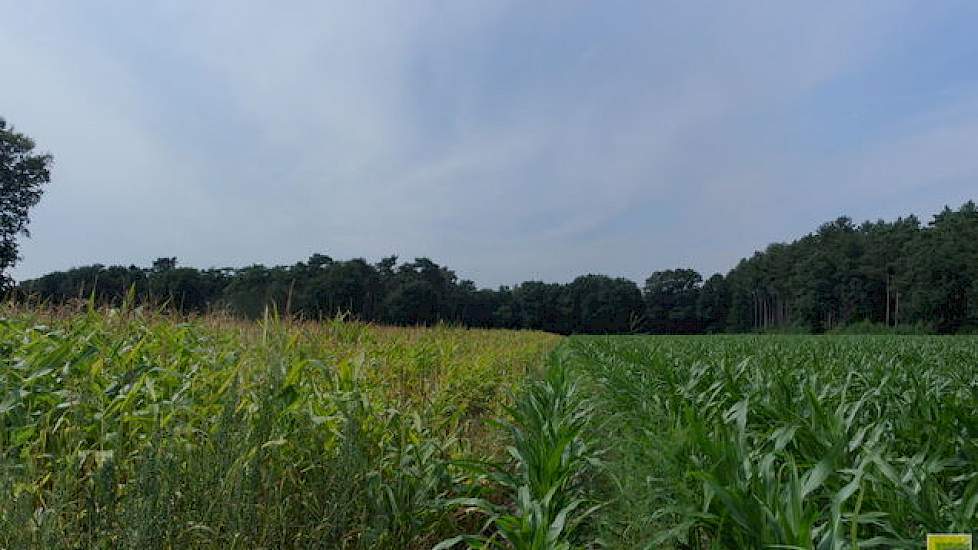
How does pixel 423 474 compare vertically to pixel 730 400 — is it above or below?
below

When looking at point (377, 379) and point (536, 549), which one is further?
point (377, 379)

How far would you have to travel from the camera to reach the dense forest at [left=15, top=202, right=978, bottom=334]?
42.7 m

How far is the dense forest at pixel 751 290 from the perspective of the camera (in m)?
42.7

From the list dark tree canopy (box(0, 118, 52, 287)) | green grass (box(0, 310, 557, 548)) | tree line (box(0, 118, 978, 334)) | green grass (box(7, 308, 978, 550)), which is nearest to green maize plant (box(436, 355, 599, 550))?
green grass (box(7, 308, 978, 550))

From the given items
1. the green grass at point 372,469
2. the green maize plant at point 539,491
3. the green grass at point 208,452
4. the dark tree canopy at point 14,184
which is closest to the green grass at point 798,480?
the green grass at point 372,469

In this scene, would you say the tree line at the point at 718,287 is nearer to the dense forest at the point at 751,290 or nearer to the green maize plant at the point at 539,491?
the dense forest at the point at 751,290

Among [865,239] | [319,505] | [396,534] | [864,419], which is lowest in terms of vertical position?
[396,534]

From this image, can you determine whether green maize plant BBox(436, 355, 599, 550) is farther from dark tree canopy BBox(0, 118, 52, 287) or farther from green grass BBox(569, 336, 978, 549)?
dark tree canopy BBox(0, 118, 52, 287)

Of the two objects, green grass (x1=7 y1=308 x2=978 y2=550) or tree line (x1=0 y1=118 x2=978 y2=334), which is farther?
tree line (x1=0 y1=118 x2=978 y2=334)

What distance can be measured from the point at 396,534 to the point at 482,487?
614 mm

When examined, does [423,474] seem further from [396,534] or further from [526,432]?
[526,432]

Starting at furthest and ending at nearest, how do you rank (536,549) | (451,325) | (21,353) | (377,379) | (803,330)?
(803,330), (451,325), (377,379), (21,353), (536,549)

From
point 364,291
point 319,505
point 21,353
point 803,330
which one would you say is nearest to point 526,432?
point 319,505

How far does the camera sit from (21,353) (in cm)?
327
